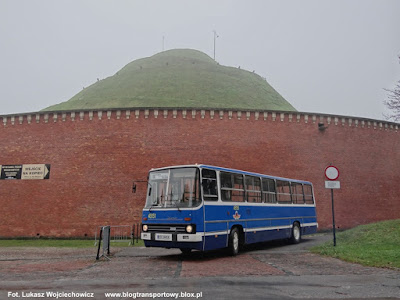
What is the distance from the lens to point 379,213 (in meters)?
22.8

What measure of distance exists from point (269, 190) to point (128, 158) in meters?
9.15

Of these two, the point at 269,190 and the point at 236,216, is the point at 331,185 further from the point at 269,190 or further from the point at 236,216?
the point at 236,216

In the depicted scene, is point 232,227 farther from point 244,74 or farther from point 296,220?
point 244,74

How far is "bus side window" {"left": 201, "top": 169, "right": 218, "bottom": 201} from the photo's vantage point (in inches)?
423

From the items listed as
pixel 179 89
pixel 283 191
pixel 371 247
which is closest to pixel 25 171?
pixel 283 191

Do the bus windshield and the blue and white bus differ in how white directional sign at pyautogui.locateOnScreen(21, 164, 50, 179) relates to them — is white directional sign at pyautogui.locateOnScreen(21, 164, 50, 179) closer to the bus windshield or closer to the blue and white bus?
the blue and white bus

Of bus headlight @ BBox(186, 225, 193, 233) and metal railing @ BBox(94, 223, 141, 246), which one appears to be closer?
bus headlight @ BBox(186, 225, 193, 233)

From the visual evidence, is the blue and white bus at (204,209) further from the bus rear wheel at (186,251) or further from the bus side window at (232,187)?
the bus rear wheel at (186,251)

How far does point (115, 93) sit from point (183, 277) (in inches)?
1123

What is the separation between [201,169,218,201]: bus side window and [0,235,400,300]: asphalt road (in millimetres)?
1909

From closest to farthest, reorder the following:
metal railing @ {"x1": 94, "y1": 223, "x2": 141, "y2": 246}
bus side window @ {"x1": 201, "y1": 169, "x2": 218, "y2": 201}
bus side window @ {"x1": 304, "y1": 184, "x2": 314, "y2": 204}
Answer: bus side window @ {"x1": 201, "y1": 169, "x2": 218, "y2": 201} < bus side window @ {"x1": 304, "y1": 184, "x2": 314, "y2": 204} < metal railing @ {"x1": 94, "y1": 223, "x2": 141, "y2": 246}

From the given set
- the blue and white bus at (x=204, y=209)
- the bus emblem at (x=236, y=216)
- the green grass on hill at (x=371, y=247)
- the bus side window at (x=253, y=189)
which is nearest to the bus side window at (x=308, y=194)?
the green grass on hill at (x=371, y=247)

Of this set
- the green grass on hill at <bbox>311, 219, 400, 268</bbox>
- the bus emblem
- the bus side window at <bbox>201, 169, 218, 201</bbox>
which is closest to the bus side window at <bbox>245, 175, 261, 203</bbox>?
the bus emblem

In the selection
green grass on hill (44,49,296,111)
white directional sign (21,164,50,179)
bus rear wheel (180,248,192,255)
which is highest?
green grass on hill (44,49,296,111)
